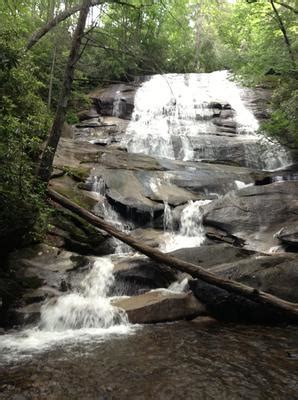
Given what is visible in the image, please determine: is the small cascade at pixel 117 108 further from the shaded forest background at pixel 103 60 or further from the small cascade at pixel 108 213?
the small cascade at pixel 108 213

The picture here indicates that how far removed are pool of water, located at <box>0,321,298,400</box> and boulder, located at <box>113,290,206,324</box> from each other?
46 centimetres

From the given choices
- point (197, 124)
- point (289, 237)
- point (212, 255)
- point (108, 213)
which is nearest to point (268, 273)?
point (212, 255)

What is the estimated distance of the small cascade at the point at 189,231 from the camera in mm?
11352

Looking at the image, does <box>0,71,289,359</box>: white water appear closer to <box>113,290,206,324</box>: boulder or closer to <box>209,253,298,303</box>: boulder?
<box>113,290,206,324</box>: boulder

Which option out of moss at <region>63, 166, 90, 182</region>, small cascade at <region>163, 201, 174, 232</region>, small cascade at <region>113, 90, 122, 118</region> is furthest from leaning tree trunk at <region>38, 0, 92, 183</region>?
small cascade at <region>113, 90, 122, 118</region>

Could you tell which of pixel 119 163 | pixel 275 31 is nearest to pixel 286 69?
pixel 275 31

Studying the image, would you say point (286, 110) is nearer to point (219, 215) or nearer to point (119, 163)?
point (219, 215)

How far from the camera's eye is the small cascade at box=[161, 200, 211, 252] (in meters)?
11.4

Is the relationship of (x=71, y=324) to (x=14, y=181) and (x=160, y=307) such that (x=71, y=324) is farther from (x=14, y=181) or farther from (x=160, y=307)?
(x=14, y=181)

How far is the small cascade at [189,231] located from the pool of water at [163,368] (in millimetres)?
4651

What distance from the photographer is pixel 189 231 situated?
1205 cm

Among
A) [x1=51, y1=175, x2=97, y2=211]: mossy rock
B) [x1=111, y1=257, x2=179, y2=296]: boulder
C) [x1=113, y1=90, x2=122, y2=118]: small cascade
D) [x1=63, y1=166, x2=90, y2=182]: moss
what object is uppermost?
[x1=113, y1=90, x2=122, y2=118]: small cascade

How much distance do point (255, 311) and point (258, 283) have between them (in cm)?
62

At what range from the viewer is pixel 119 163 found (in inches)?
602
